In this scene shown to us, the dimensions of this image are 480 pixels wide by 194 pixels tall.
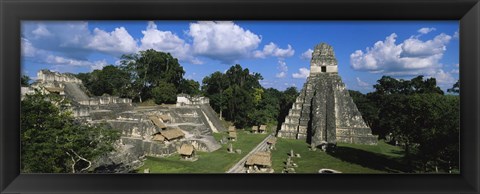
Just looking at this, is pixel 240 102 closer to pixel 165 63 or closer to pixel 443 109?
pixel 165 63

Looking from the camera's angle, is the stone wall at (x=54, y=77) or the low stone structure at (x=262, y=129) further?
the low stone structure at (x=262, y=129)

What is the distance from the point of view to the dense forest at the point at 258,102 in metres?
4.42

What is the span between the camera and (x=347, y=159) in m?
8.33

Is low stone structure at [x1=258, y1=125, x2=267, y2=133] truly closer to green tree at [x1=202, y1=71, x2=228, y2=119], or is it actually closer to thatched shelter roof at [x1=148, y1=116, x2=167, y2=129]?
green tree at [x1=202, y1=71, x2=228, y2=119]

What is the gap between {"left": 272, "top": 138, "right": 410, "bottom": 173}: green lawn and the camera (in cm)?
698

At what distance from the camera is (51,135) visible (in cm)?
389

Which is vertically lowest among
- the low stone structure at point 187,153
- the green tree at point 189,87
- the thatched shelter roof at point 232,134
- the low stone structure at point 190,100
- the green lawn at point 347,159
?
the green lawn at point 347,159

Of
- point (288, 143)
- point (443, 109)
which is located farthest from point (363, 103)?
point (443, 109)

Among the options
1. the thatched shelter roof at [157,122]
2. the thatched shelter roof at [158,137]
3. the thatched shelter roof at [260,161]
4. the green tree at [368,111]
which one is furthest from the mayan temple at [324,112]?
the thatched shelter roof at [158,137]

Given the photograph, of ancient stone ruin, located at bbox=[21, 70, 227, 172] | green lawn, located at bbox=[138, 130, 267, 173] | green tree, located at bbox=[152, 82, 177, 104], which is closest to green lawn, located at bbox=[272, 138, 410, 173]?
green lawn, located at bbox=[138, 130, 267, 173]

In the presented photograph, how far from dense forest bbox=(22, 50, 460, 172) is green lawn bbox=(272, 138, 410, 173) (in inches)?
19.7

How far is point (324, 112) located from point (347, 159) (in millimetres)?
4582

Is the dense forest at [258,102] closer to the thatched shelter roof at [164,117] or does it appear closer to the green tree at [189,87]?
the green tree at [189,87]
